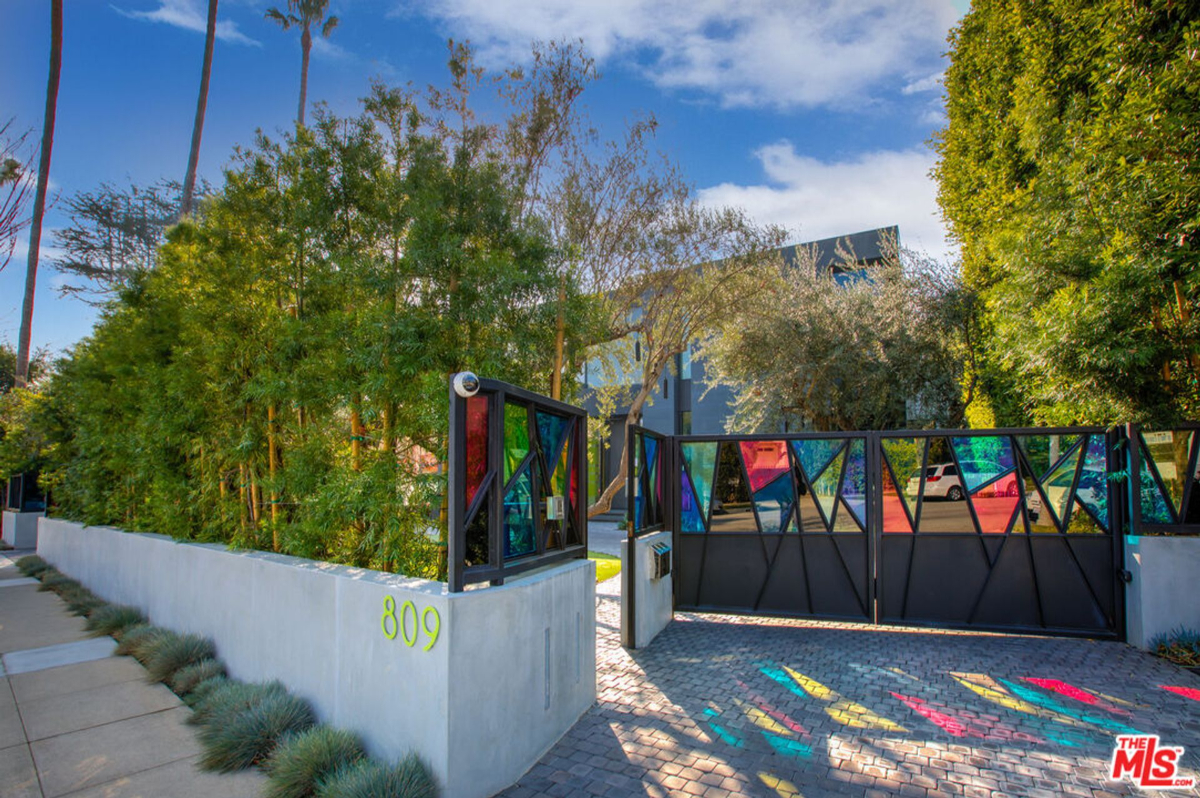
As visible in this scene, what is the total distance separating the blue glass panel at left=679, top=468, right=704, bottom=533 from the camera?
6035mm

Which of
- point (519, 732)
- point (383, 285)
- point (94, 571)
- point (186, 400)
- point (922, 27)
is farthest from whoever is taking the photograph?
point (922, 27)

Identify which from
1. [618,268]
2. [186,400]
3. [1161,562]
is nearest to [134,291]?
[186,400]

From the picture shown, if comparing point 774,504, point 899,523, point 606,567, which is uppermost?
point 774,504

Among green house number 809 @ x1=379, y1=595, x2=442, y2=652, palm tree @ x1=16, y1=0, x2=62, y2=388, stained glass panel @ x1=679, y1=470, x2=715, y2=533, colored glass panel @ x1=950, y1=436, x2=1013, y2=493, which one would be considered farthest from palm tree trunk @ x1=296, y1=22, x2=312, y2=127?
colored glass panel @ x1=950, y1=436, x2=1013, y2=493

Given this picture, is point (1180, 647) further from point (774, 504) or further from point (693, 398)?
point (693, 398)

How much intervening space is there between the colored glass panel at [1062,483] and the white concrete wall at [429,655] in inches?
178

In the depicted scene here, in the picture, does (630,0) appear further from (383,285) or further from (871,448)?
(871,448)

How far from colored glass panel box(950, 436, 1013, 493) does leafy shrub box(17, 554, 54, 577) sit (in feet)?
41.4

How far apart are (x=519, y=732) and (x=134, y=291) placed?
20.7 feet

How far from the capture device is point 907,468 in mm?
5625

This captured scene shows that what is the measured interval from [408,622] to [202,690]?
229 cm

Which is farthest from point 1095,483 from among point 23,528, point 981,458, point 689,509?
point 23,528

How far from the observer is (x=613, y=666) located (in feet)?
14.7

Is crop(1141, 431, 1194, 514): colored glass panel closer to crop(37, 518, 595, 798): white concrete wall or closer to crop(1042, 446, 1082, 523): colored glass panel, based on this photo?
crop(1042, 446, 1082, 523): colored glass panel
